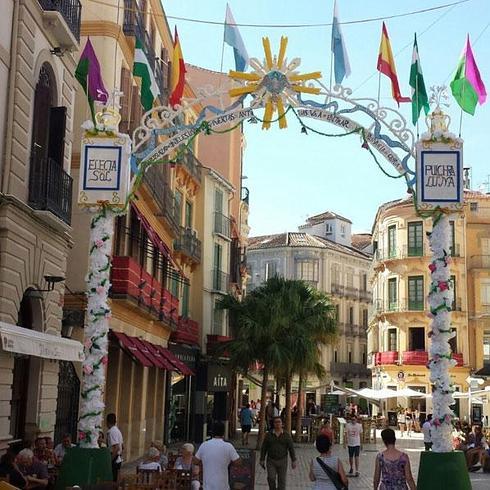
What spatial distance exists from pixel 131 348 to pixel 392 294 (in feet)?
129

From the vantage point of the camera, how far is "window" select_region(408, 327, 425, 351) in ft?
190

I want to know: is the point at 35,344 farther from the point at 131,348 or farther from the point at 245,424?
the point at 245,424

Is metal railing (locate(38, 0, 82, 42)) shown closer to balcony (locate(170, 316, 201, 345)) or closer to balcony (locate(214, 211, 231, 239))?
balcony (locate(170, 316, 201, 345))

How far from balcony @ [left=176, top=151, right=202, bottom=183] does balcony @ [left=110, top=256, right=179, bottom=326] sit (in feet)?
24.9

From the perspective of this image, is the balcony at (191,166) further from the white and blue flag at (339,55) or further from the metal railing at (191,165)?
the white and blue flag at (339,55)

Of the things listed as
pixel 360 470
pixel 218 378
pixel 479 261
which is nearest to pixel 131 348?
pixel 360 470

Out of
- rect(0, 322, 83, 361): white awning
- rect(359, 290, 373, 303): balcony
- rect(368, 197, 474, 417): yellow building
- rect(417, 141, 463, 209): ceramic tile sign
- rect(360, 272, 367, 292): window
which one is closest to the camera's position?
rect(0, 322, 83, 361): white awning

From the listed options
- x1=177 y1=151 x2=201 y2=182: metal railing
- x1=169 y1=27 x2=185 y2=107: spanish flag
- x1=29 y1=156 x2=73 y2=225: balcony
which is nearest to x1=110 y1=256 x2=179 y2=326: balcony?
x1=29 y1=156 x2=73 y2=225: balcony

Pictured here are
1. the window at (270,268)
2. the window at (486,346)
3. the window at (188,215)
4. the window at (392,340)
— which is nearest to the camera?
the window at (188,215)

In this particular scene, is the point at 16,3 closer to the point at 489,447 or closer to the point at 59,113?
the point at 59,113

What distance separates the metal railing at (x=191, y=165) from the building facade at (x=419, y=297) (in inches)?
877

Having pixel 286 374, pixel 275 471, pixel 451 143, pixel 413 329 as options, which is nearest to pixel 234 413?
pixel 286 374

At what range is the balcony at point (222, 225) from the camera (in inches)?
1608

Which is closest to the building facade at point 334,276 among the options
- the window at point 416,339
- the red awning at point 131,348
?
the window at point 416,339
